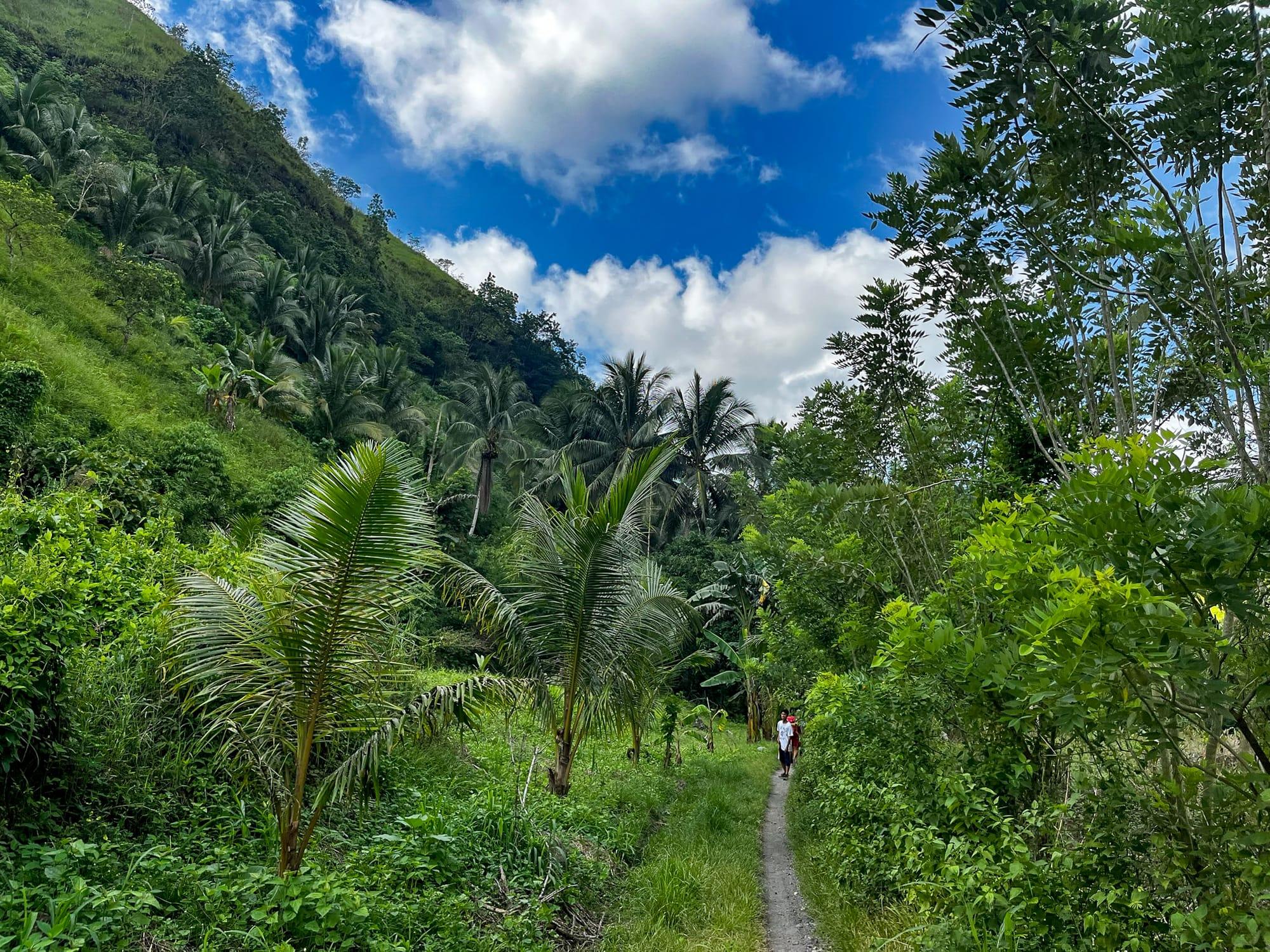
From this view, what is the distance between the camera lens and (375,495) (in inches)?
153

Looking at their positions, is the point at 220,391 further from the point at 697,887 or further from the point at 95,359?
the point at 697,887

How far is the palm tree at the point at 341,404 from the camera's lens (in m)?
29.4

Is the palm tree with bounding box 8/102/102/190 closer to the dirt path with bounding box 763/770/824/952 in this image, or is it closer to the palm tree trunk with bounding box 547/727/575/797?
the palm tree trunk with bounding box 547/727/575/797

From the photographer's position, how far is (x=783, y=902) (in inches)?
251

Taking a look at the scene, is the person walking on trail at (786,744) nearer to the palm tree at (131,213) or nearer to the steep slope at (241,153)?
the palm tree at (131,213)

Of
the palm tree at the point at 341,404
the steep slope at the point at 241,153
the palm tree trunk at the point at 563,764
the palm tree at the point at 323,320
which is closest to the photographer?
the palm tree trunk at the point at 563,764

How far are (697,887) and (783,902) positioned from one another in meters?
0.93

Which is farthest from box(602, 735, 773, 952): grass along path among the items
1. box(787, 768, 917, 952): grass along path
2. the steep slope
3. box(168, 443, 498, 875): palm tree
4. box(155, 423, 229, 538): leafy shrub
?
the steep slope

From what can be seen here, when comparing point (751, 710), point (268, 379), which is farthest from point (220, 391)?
point (751, 710)

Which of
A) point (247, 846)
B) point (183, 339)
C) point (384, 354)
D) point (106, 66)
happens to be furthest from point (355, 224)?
point (247, 846)

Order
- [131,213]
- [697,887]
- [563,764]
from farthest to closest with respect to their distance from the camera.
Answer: [131,213] → [563,764] → [697,887]

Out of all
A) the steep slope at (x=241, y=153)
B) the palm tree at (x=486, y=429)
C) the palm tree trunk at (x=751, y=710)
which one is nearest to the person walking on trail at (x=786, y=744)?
the palm tree trunk at (x=751, y=710)

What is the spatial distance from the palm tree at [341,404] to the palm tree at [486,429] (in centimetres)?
403

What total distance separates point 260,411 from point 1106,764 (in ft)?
93.8
